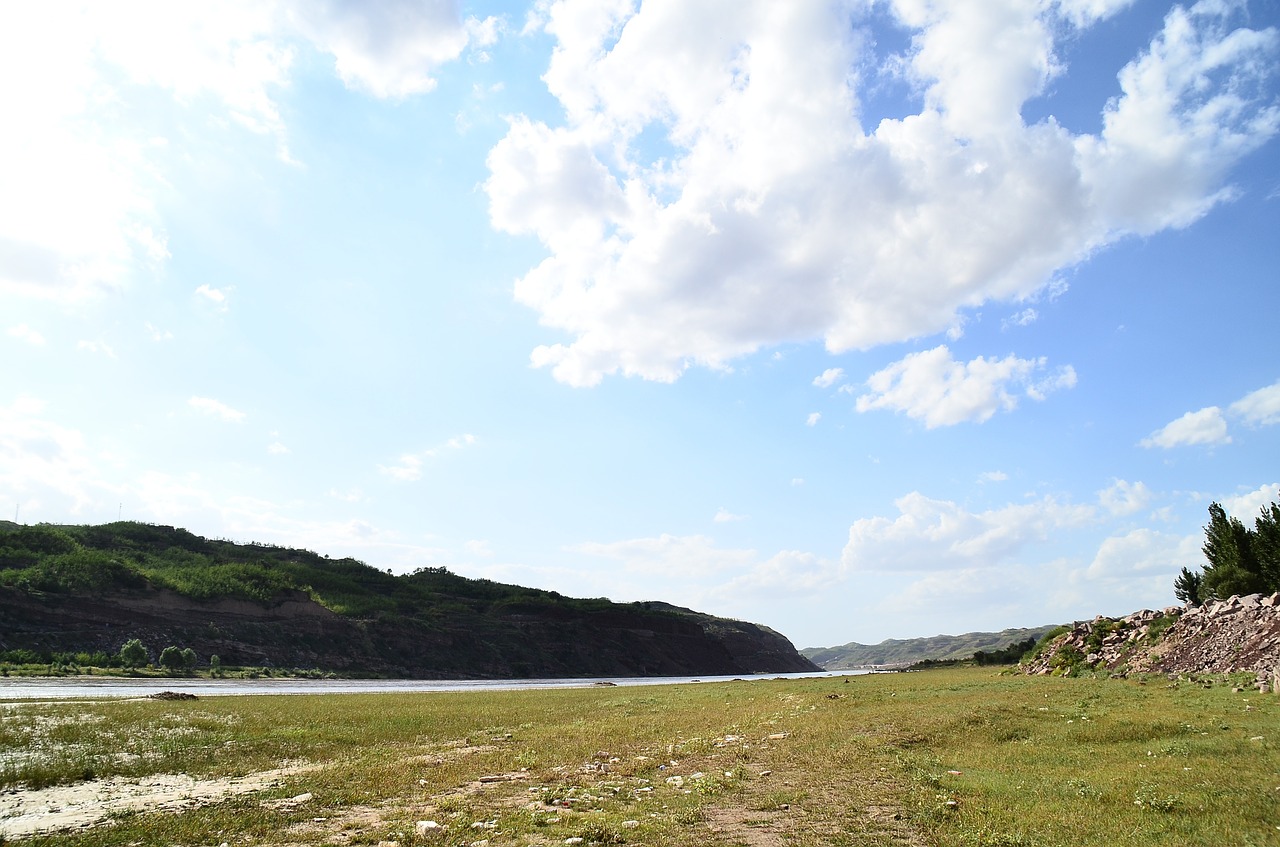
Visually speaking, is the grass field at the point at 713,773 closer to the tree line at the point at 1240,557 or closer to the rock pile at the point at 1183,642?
the rock pile at the point at 1183,642

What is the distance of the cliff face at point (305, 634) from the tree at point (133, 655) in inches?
381

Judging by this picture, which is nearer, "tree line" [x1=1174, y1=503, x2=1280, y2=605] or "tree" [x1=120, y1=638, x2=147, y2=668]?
"tree line" [x1=1174, y1=503, x2=1280, y2=605]

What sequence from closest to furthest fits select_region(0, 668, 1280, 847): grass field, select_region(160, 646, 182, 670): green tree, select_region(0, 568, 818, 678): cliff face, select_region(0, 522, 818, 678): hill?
1. select_region(0, 668, 1280, 847): grass field
2. select_region(160, 646, 182, 670): green tree
3. select_region(0, 568, 818, 678): cliff face
4. select_region(0, 522, 818, 678): hill

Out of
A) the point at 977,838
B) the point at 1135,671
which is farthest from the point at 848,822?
the point at 1135,671

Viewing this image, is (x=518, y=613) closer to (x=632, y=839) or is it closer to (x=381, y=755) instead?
(x=381, y=755)

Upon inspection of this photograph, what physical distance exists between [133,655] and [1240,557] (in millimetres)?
132805

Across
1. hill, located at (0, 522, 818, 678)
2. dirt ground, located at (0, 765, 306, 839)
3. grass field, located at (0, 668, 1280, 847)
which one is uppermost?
hill, located at (0, 522, 818, 678)

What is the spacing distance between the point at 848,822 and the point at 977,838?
2381mm

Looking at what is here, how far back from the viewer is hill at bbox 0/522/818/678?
325 feet

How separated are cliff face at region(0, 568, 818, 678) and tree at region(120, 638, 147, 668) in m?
9.68

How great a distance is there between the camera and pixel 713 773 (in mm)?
18641

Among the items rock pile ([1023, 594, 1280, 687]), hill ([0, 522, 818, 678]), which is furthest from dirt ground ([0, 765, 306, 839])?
hill ([0, 522, 818, 678])

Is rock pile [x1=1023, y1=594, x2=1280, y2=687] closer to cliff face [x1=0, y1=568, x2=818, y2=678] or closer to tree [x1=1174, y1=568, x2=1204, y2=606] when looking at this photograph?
tree [x1=1174, y1=568, x2=1204, y2=606]

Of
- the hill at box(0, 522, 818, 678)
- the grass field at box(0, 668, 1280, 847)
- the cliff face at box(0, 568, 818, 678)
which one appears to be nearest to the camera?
the grass field at box(0, 668, 1280, 847)
